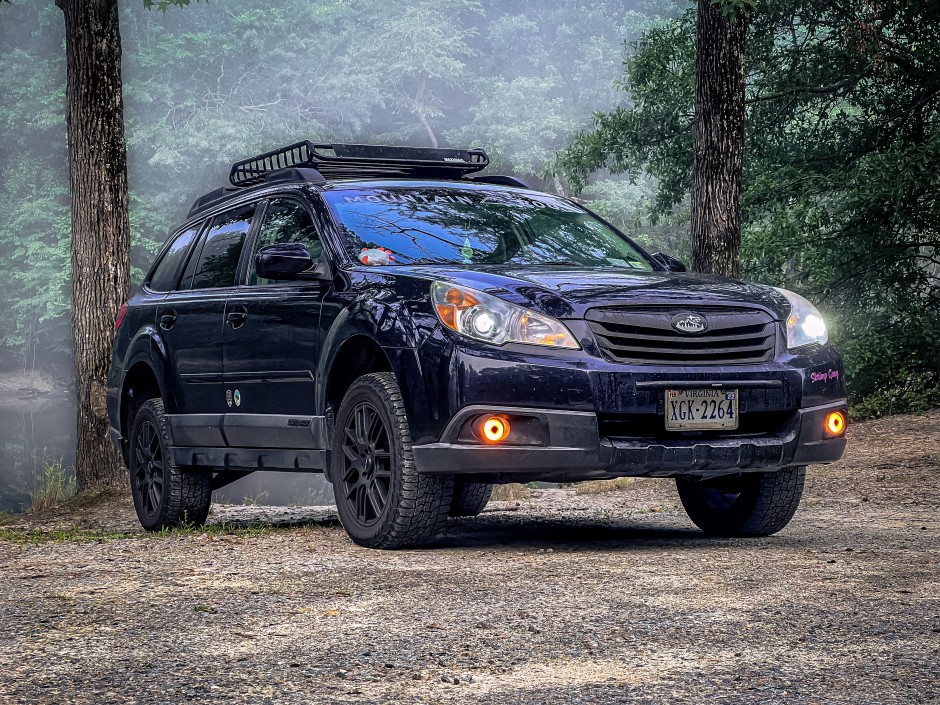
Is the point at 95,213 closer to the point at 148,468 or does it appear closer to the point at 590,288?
the point at 148,468

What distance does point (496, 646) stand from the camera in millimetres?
4289

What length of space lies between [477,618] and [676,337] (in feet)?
6.90

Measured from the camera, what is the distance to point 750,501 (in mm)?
7426

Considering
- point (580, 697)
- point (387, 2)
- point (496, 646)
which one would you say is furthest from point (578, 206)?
point (387, 2)

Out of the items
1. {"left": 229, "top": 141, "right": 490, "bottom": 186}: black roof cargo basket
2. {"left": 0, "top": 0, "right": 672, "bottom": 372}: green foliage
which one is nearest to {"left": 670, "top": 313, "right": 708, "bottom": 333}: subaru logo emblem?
{"left": 229, "top": 141, "right": 490, "bottom": 186}: black roof cargo basket

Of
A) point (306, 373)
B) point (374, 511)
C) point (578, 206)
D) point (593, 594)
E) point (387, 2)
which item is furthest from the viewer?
point (387, 2)

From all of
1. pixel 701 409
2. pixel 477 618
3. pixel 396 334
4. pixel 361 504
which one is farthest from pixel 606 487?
pixel 477 618

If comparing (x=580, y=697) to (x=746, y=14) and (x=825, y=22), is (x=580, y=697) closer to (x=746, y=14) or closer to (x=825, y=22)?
(x=746, y=14)

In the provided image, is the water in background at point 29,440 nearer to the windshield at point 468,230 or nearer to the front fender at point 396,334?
the windshield at point 468,230

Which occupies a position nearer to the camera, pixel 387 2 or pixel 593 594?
pixel 593 594

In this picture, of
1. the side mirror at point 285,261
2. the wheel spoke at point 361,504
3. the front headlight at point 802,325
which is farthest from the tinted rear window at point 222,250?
the front headlight at point 802,325

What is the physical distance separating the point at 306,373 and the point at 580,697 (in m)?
3.82

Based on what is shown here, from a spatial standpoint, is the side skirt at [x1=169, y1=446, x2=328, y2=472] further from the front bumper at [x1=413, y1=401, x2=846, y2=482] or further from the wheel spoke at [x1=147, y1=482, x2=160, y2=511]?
the front bumper at [x1=413, y1=401, x2=846, y2=482]

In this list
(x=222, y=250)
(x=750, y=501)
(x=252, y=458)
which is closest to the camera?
(x=750, y=501)
